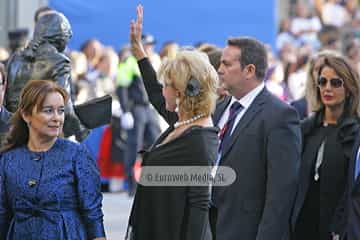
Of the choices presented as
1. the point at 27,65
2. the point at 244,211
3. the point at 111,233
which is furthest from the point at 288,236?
the point at 111,233

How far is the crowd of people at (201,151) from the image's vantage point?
19.2ft

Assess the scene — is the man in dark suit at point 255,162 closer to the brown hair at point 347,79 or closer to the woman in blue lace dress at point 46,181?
the brown hair at point 347,79

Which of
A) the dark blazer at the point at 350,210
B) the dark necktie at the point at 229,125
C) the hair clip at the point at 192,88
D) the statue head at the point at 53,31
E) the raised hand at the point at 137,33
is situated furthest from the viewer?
the statue head at the point at 53,31

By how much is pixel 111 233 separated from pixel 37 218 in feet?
17.8

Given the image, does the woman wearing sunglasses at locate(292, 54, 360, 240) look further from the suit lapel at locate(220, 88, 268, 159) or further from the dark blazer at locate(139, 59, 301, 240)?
the suit lapel at locate(220, 88, 268, 159)

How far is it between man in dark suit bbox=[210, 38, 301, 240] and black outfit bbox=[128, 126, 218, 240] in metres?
0.76

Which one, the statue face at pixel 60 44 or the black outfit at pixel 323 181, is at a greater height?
the statue face at pixel 60 44

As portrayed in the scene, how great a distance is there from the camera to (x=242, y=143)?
6738 millimetres

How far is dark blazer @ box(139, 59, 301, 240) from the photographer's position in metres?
6.63

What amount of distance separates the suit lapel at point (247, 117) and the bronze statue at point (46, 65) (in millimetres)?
1422

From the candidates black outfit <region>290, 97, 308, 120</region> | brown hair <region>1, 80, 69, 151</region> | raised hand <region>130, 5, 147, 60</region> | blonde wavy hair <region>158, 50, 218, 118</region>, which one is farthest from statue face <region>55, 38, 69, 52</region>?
black outfit <region>290, 97, 308, 120</region>

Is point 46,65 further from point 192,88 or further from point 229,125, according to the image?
point 192,88

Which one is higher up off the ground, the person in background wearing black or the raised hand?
the raised hand

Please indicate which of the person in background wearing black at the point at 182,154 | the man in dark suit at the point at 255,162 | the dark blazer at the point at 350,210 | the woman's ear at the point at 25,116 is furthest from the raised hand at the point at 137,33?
the dark blazer at the point at 350,210
